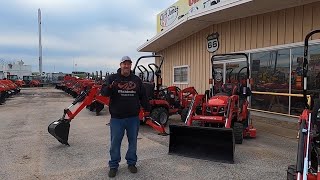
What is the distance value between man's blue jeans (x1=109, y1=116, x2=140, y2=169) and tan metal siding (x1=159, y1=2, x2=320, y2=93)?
5.87m

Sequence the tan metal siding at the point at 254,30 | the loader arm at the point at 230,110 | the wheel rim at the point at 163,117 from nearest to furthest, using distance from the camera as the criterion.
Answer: the loader arm at the point at 230,110, the wheel rim at the point at 163,117, the tan metal siding at the point at 254,30

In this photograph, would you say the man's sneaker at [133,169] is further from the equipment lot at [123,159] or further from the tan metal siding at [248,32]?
the tan metal siding at [248,32]

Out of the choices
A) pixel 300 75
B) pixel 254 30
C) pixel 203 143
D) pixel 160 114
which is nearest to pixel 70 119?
pixel 203 143

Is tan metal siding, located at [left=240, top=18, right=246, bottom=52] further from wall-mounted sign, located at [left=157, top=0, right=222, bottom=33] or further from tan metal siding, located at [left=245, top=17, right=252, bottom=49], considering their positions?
wall-mounted sign, located at [left=157, top=0, right=222, bottom=33]

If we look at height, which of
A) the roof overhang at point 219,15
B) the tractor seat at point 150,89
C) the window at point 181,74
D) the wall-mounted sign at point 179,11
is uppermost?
the wall-mounted sign at point 179,11

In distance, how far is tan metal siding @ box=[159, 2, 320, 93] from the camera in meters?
9.27

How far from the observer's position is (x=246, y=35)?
11.4 m

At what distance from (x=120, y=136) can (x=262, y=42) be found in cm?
677

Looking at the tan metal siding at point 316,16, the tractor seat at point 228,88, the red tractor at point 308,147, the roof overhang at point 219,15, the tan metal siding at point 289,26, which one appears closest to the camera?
the red tractor at point 308,147

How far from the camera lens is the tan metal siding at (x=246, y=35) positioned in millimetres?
9273

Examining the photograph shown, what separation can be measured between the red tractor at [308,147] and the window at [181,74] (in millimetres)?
10979

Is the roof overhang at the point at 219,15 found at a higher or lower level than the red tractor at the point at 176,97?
higher

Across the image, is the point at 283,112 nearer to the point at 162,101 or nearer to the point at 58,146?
the point at 162,101

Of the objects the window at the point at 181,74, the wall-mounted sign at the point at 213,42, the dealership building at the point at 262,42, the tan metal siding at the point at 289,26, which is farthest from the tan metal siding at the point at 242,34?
the window at the point at 181,74
